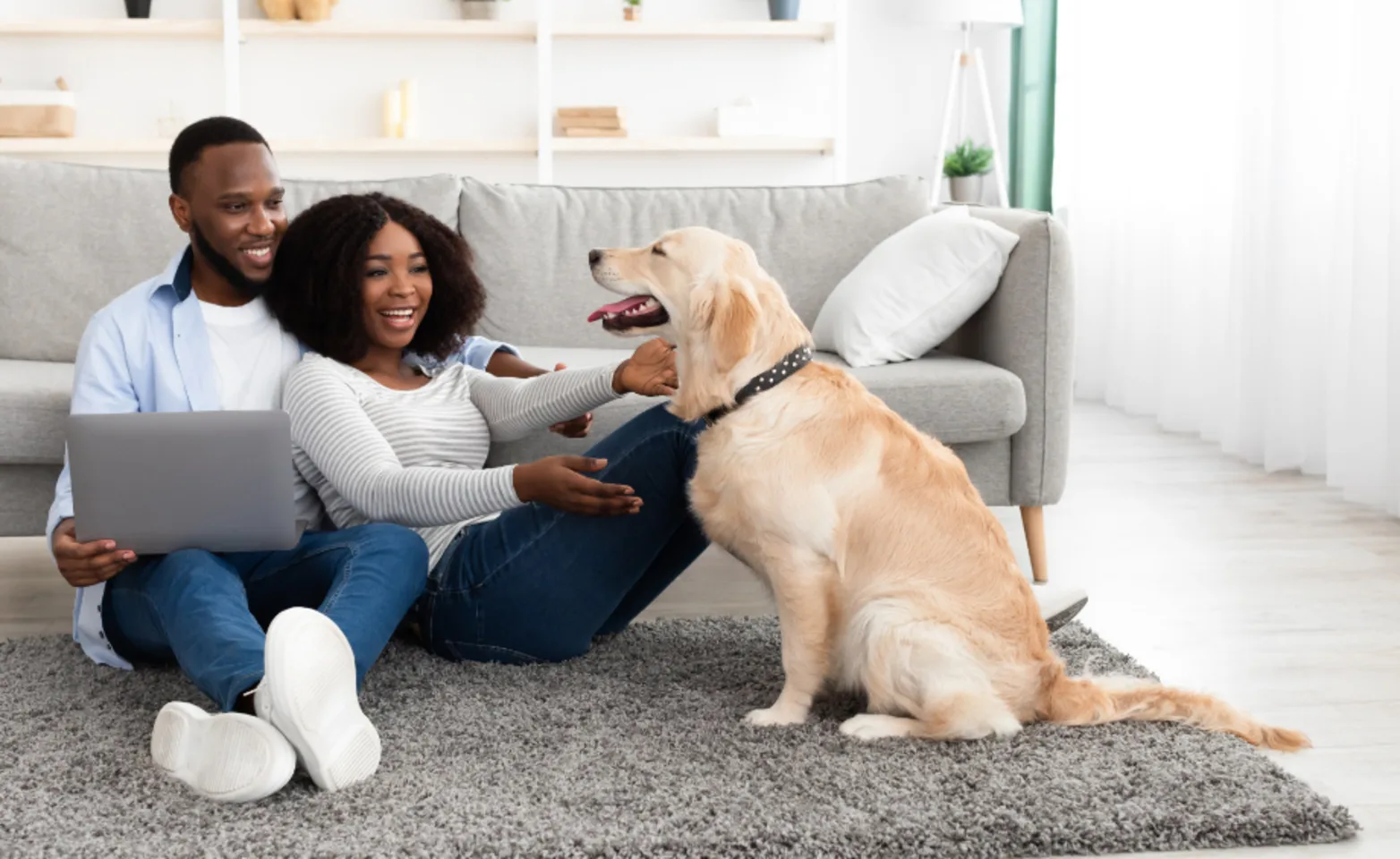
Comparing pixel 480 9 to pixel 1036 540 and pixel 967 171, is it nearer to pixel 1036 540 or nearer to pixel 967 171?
pixel 967 171

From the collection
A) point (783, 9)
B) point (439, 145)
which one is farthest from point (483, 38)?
point (783, 9)

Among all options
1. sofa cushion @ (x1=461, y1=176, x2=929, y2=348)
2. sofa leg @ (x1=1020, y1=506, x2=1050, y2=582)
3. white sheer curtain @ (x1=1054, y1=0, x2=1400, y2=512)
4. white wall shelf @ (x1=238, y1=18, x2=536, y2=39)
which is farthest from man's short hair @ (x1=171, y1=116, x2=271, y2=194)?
white wall shelf @ (x1=238, y1=18, x2=536, y2=39)

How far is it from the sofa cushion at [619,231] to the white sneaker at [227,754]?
5.44ft

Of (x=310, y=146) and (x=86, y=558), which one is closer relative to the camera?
(x=86, y=558)

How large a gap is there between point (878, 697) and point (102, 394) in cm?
126

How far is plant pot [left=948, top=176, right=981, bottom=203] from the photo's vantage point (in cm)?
596

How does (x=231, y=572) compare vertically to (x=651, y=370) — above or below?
below

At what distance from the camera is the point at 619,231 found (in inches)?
129

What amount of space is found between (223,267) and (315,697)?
2.88ft

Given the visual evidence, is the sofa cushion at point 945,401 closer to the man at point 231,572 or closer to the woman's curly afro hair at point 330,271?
the man at point 231,572

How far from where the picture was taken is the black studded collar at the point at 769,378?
1.85 m

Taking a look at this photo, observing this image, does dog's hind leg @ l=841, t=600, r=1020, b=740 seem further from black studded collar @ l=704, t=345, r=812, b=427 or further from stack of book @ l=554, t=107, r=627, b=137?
stack of book @ l=554, t=107, r=627, b=137

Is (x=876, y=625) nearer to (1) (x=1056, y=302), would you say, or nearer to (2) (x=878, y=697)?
(2) (x=878, y=697)

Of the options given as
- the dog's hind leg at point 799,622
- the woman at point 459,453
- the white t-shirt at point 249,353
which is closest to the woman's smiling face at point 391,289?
the woman at point 459,453
